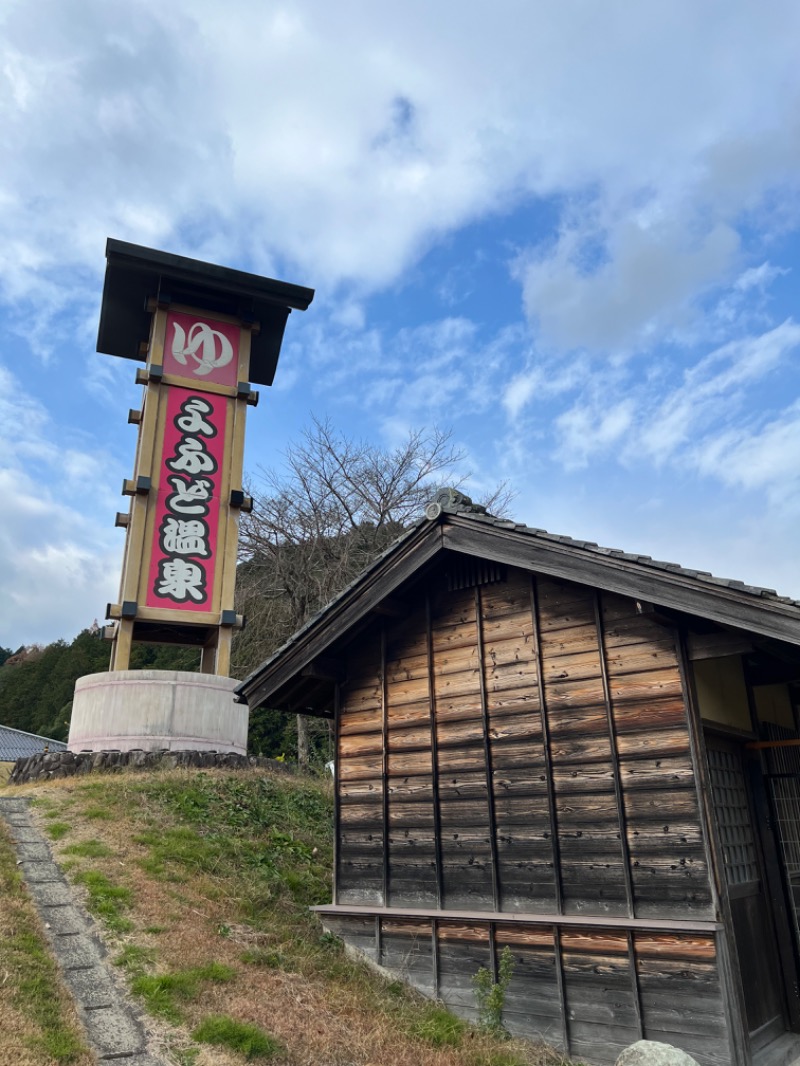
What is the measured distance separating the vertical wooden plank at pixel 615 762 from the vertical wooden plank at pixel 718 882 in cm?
73

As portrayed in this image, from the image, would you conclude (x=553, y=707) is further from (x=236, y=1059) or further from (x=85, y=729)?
(x=85, y=729)

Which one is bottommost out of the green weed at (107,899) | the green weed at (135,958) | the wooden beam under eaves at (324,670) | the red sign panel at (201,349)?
the green weed at (135,958)

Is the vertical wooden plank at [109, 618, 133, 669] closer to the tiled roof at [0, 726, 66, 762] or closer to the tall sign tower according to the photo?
the tall sign tower

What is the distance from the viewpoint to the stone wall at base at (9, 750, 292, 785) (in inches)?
581

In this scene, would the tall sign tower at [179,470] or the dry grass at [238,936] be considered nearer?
the dry grass at [238,936]

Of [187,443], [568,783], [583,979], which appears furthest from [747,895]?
[187,443]

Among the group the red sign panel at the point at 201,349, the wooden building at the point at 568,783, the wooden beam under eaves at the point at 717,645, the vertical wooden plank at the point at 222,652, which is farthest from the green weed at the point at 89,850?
the red sign panel at the point at 201,349

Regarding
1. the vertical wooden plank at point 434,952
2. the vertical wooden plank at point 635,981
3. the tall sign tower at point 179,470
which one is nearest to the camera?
the vertical wooden plank at point 635,981

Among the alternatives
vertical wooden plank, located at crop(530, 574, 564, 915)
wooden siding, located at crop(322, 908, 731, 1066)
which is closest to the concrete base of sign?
wooden siding, located at crop(322, 908, 731, 1066)

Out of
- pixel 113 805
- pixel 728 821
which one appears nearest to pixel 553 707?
pixel 728 821

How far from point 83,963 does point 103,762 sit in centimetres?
779

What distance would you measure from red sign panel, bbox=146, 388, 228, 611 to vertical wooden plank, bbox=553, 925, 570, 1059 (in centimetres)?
1155

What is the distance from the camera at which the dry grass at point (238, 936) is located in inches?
262

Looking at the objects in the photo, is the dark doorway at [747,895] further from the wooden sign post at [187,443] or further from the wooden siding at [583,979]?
the wooden sign post at [187,443]
